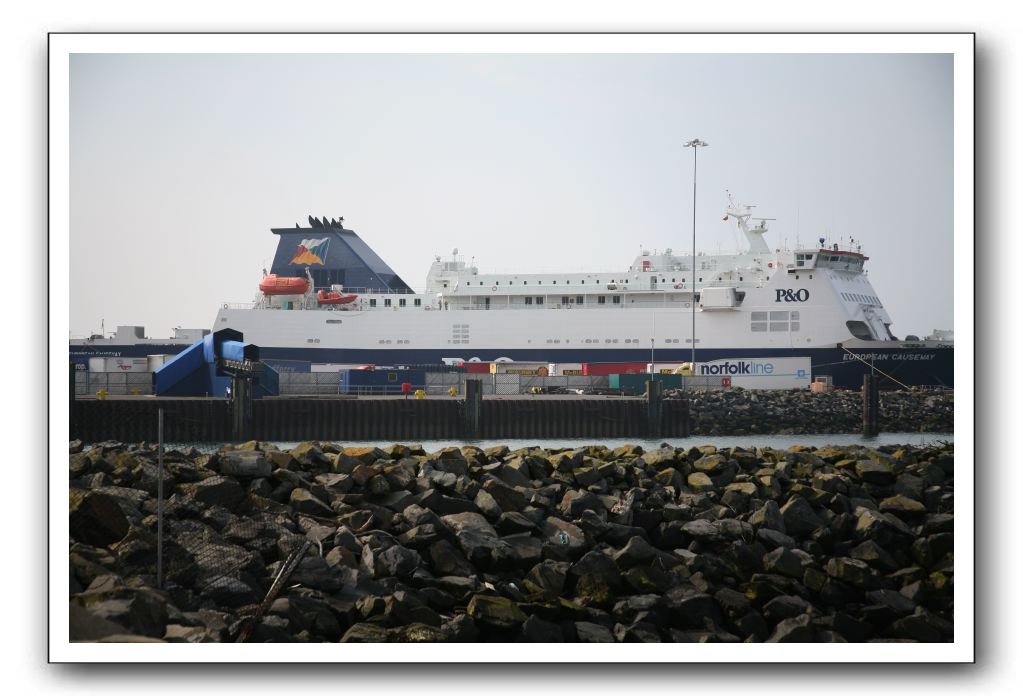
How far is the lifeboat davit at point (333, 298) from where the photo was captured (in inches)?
1159

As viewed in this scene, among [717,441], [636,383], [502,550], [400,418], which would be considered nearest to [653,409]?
[717,441]

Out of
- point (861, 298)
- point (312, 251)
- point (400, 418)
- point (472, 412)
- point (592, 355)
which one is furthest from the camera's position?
point (312, 251)

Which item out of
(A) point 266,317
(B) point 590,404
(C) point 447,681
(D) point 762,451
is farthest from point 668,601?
(A) point 266,317

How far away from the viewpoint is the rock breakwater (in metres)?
4.38

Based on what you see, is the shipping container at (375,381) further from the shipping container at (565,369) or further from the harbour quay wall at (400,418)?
the shipping container at (565,369)

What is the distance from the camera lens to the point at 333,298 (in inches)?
1163

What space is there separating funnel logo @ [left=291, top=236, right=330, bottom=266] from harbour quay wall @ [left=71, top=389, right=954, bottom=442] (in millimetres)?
16625

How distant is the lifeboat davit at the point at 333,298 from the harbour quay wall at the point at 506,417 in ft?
48.4

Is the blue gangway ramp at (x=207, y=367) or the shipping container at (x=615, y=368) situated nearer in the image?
the blue gangway ramp at (x=207, y=367)

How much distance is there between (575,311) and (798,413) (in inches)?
477

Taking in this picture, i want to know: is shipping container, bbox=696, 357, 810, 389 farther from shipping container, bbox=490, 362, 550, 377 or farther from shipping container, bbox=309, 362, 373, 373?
shipping container, bbox=309, 362, 373, 373

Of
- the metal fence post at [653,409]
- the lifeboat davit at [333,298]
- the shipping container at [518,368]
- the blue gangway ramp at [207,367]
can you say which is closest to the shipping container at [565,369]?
the shipping container at [518,368]

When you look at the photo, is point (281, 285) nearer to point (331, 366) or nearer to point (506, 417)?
point (331, 366)

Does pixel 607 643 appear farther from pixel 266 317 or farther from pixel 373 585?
pixel 266 317
